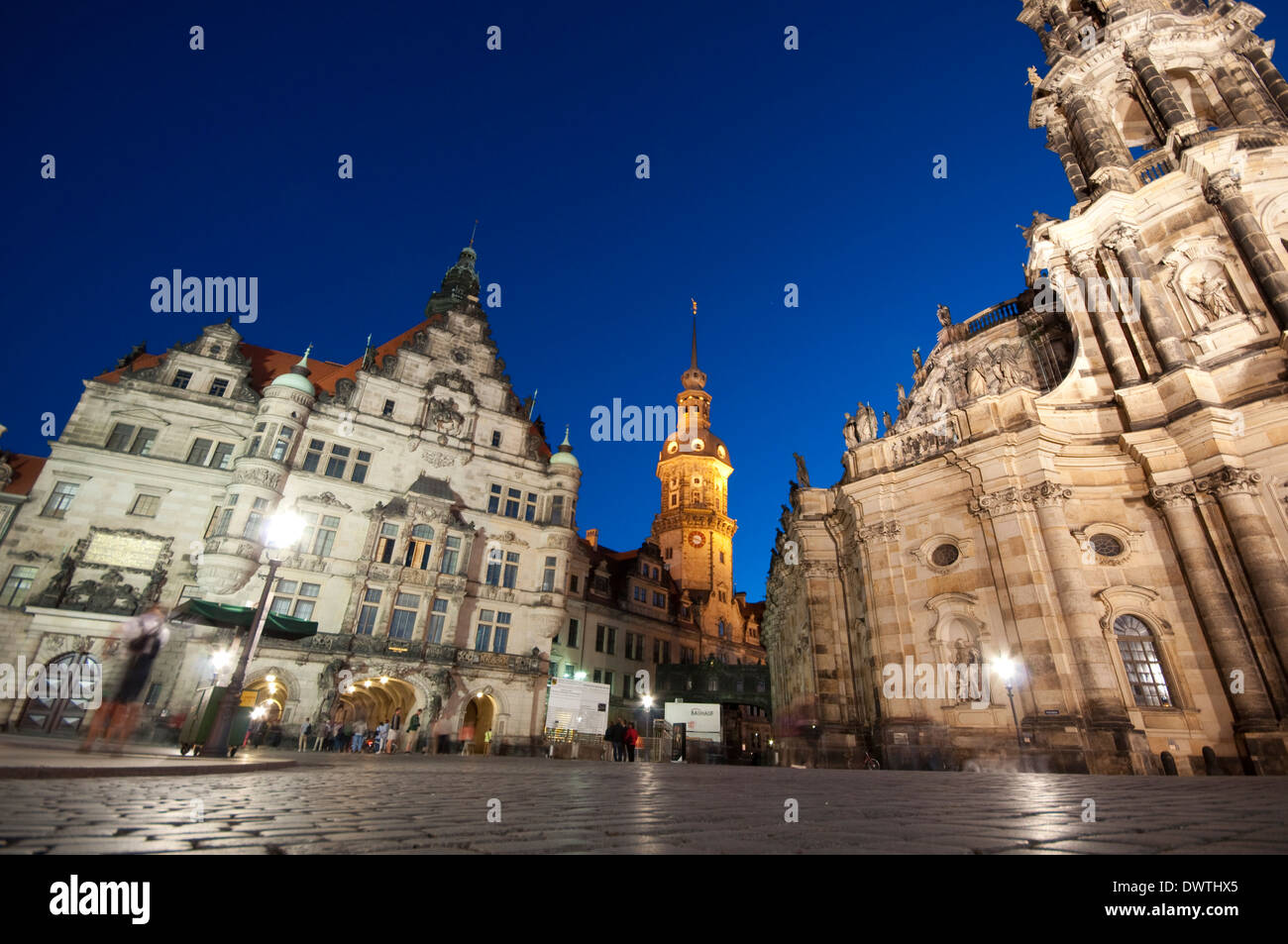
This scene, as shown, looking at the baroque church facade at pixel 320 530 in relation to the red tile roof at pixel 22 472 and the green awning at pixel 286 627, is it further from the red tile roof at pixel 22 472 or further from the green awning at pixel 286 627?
the green awning at pixel 286 627

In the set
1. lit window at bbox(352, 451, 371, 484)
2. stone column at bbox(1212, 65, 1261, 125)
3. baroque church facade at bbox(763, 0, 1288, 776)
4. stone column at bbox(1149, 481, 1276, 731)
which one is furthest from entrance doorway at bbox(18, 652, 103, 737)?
stone column at bbox(1212, 65, 1261, 125)

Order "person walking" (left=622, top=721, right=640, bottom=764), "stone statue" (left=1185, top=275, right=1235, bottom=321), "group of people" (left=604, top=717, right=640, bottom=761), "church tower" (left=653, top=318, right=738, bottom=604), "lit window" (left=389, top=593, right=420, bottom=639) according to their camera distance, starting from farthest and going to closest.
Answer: "church tower" (left=653, top=318, right=738, bottom=604) → "lit window" (left=389, top=593, right=420, bottom=639) → "group of people" (left=604, top=717, right=640, bottom=761) → "person walking" (left=622, top=721, right=640, bottom=764) → "stone statue" (left=1185, top=275, right=1235, bottom=321)

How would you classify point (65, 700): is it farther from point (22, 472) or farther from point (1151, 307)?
point (1151, 307)

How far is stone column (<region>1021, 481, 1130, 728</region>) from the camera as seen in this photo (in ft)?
51.1

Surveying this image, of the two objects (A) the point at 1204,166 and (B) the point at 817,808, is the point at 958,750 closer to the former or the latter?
(B) the point at 817,808

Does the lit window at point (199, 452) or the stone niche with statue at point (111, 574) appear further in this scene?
the lit window at point (199, 452)

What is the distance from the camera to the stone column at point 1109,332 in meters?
19.8

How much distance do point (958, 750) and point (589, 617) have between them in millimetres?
26621

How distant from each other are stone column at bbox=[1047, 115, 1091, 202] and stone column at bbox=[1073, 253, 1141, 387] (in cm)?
488

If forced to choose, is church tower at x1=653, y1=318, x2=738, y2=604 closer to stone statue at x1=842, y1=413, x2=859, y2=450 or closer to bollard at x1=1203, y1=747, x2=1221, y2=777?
stone statue at x1=842, y1=413, x2=859, y2=450

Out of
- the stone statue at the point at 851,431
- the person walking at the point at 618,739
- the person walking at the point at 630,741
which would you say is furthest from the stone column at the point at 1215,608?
the person walking at the point at 618,739

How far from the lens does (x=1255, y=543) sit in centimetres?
1518

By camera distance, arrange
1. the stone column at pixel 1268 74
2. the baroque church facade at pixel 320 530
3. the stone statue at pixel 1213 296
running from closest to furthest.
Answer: the stone statue at pixel 1213 296
the stone column at pixel 1268 74
the baroque church facade at pixel 320 530

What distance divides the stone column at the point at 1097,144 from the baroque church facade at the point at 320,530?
27.5m
